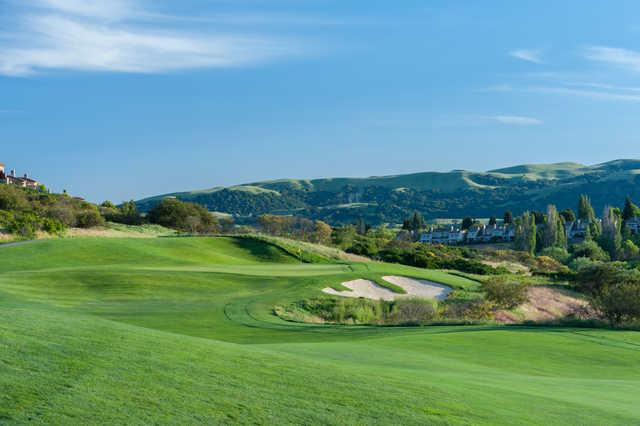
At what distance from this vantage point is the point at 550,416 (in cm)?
1033

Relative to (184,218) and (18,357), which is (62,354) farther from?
(184,218)

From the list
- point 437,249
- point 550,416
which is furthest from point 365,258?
point 550,416

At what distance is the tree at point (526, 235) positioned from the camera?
347ft

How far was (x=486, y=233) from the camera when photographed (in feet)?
504

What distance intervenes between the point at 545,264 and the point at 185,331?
236ft

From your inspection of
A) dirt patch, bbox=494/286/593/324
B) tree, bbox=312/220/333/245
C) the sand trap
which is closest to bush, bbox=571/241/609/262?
tree, bbox=312/220/333/245

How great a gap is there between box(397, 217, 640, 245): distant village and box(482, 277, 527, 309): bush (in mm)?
86903

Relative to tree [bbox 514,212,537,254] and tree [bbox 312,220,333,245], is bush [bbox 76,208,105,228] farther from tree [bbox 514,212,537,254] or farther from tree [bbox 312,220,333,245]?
tree [bbox 514,212,537,254]

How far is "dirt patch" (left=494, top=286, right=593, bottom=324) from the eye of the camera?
38.4 metres

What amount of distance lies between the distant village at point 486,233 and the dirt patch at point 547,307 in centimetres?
7670

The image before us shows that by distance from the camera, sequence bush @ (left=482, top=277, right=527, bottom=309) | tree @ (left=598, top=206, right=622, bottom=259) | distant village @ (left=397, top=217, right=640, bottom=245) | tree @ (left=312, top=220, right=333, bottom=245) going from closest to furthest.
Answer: bush @ (left=482, top=277, right=527, bottom=309)
tree @ (left=312, top=220, right=333, bottom=245)
tree @ (left=598, top=206, right=622, bottom=259)
distant village @ (left=397, top=217, right=640, bottom=245)

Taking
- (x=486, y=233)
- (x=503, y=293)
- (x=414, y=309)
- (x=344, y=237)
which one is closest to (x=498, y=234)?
(x=486, y=233)

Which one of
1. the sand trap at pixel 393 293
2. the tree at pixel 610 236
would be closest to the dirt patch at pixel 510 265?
the tree at pixel 610 236

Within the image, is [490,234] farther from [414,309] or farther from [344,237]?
[414,309]
